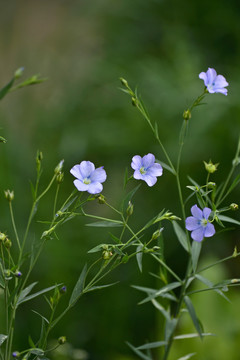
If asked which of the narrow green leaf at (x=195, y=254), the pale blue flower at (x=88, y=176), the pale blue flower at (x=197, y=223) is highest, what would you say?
the pale blue flower at (x=88, y=176)

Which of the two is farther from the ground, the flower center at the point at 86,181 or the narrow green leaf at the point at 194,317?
the flower center at the point at 86,181

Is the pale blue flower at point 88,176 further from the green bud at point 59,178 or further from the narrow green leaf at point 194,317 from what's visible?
the narrow green leaf at point 194,317

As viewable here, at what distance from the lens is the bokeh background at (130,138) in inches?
61.6

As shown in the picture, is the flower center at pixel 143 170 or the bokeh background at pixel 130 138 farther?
the bokeh background at pixel 130 138

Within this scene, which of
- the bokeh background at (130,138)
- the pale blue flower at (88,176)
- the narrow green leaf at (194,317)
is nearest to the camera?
the pale blue flower at (88,176)

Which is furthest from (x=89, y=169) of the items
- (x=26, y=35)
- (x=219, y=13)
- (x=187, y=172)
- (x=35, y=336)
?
(x=26, y=35)

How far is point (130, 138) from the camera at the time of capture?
1828 mm

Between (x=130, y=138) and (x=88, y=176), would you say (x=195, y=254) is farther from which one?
(x=130, y=138)

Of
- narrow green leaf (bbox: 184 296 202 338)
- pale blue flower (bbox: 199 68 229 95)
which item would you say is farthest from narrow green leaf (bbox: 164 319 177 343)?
pale blue flower (bbox: 199 68 229 95)

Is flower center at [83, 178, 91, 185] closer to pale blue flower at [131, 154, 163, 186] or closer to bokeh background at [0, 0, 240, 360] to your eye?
pale blue flower at [131, 154, 163, 186]

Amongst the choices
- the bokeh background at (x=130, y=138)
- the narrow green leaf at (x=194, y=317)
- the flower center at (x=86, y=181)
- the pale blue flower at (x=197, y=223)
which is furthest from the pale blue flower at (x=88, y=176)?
the bokeh background at (x=130, y=138)

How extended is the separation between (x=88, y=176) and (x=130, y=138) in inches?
47.3

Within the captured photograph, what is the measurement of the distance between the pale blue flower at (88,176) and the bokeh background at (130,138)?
80 cm

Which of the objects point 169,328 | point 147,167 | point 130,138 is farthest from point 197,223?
point 130,138
